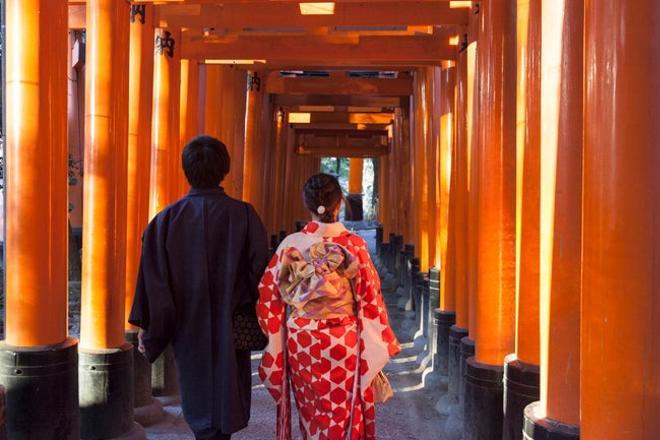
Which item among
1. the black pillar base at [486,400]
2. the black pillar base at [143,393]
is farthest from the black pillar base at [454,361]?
the black pillar base at [143,393]

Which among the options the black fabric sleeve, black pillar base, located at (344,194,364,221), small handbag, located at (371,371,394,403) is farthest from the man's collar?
black pillar base, located at (344,194,364,221)

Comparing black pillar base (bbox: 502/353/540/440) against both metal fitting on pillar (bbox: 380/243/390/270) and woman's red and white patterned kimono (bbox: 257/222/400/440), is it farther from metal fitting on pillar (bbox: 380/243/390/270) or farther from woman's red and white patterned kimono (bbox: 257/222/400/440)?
metal fitting on pillar (bbox: 380/243/390/270)

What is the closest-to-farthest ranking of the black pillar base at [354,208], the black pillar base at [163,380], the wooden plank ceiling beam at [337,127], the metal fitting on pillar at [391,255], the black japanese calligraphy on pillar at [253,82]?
1. the black pillar base at [163,380]
2. the black japanese calligraphy on pillar at [253,82]
3. the metal fitting on pillar at [391,255]
4. the wooden plank ceiling beam at [337,127]
5. the black pillar base at [354,208]

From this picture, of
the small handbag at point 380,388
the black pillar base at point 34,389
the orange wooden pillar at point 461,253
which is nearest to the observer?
the small handbag at point 380,388

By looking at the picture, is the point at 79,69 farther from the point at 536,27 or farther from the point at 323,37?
the point at 536,27

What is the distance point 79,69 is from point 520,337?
10162mm

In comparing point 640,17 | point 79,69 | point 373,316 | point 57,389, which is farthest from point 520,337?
point 79,69

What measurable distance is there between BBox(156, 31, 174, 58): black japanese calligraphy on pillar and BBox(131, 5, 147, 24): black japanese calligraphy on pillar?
0.63m

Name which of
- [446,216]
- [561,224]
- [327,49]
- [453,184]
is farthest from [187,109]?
[561,224]

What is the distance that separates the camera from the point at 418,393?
7.29 metres

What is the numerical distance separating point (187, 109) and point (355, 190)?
2864 cm

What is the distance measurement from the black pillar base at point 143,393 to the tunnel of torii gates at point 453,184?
0.05 ft

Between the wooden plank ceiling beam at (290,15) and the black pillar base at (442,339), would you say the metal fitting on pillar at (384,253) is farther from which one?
the wooden plank ceiling beam at (290,15)

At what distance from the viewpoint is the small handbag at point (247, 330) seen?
11.1 ft
